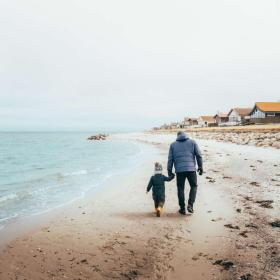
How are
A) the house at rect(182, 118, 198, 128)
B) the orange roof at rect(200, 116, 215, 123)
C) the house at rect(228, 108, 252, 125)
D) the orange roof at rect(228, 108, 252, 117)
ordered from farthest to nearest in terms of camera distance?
the house at rect(182, 118, 198, 128), the orange roof at rect(200, 116, 215, 123), the orange roof at rect(228, 108, 252, 117), the house at rect(228, 108, 252, 125)

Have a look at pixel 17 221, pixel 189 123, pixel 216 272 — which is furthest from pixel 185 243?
pixel 189 123

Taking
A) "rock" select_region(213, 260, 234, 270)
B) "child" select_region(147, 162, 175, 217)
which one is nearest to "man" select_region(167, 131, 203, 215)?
"child" select_region(147, 162, 175, 217)

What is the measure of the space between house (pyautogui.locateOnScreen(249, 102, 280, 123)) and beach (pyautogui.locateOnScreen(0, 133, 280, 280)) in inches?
2807

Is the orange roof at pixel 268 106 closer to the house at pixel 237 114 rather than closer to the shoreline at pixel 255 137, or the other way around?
the house at pixel 237 114

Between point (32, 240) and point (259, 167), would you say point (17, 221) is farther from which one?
point (259, 167)

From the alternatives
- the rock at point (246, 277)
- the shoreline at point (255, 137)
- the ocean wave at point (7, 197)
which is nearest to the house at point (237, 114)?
the shoreline at point (255, 137)

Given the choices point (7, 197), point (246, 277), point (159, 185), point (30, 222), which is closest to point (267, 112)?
point (7, 197)

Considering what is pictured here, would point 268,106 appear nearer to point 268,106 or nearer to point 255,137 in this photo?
point 268,106

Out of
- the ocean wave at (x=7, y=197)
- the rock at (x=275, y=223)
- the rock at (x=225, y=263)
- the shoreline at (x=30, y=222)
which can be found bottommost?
the ocean wave at (x=7, y=197)

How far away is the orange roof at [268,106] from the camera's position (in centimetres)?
8111

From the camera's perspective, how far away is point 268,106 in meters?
82.6

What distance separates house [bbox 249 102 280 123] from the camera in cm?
7894

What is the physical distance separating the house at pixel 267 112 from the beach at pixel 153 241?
2807 inches

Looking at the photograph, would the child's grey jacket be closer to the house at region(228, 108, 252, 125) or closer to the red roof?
the red roof
